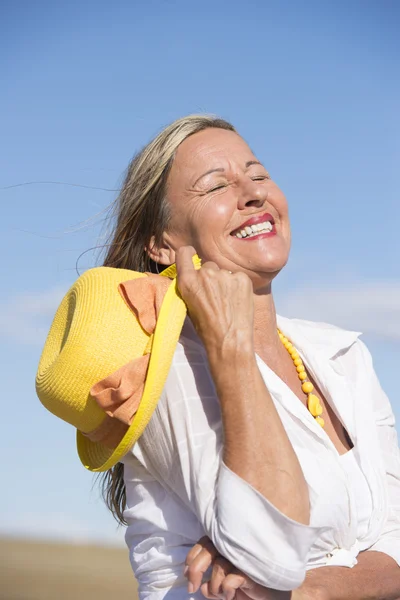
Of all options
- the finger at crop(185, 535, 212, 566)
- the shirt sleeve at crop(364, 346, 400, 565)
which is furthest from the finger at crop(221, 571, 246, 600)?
the shirt sleeve at crop(364, 346, 400, 565)

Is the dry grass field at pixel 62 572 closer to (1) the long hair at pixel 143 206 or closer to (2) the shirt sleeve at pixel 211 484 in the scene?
(1) the long hair at pixel 143 206

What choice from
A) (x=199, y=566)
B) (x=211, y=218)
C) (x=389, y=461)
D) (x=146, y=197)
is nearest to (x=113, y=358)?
(x=199, y=566)

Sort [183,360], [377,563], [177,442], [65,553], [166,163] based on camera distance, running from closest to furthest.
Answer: [177,442] → [183,360] → [377,563] → [166,163] → [65,553]

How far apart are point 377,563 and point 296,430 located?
0.62m

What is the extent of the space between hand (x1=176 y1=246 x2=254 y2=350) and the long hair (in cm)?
93

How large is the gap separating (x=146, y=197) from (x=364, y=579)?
1.93 meters

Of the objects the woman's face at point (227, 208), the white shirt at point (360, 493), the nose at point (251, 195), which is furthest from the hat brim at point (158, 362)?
the white shirt at point (360, 493)

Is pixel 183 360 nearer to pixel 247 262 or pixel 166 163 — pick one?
pixel 247 262

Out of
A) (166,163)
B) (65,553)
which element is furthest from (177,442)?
(65,553)

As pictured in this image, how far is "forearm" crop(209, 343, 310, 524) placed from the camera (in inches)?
97.1

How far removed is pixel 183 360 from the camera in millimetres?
2854

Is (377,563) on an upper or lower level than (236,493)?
lower

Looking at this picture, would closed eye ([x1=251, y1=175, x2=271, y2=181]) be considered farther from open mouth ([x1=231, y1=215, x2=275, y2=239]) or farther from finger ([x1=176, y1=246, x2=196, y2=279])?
finger ([x1=176, y1=246, x2=196, y2=279])

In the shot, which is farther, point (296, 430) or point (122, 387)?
point (296, 430)
